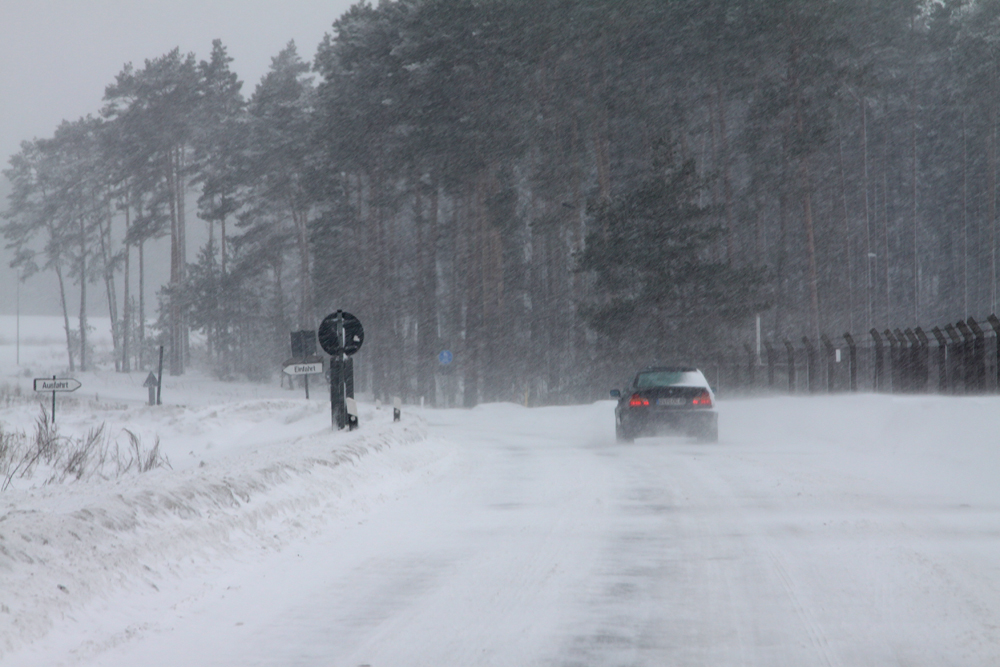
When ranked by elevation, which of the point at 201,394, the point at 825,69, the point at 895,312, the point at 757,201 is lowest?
the point at 201,394

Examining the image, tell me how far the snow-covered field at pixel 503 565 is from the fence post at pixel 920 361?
5138 millimetres

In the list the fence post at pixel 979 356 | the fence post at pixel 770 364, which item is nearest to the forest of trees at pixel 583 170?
the fence post at pixel 770 364

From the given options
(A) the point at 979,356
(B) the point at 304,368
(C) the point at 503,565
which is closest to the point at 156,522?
(C) the point at 503,565

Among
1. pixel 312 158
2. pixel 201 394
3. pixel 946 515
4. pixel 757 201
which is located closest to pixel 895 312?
pixel 757 201

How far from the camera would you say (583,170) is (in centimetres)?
4712

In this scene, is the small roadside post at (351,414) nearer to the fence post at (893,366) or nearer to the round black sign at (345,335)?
the round black sign at (345,335)

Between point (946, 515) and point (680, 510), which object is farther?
point (680, 510)

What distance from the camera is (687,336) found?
40406 mm

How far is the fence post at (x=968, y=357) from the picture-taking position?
17500 millimetres

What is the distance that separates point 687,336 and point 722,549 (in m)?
32.6

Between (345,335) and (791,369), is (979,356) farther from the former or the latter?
(791,369)

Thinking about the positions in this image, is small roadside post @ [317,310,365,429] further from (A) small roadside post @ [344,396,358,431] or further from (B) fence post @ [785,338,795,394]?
(B) fence post @ [785,338,795,394]

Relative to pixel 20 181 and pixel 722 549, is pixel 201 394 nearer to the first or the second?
pixel 20 181

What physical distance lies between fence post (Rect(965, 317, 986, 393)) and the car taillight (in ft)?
19.5
